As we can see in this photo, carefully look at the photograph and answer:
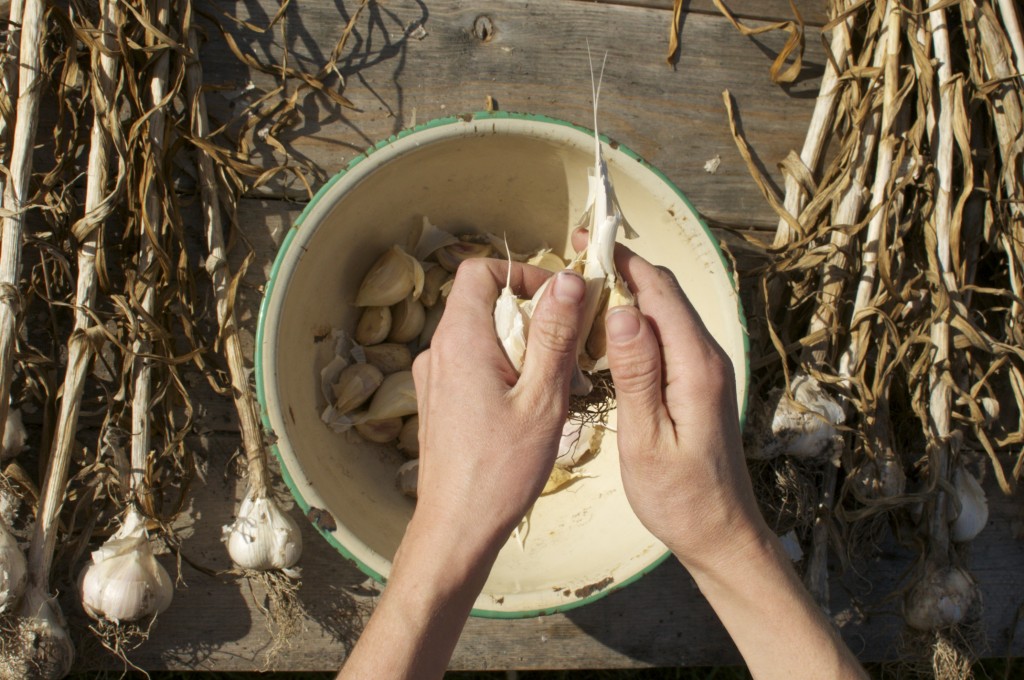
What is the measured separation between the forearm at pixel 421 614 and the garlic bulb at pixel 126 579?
0.33 metres

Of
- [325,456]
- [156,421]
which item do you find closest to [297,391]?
[325,456]

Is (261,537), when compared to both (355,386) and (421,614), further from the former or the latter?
(421,614)

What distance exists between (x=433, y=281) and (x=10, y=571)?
51cm

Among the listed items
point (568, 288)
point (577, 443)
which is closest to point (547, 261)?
point (577, 443)

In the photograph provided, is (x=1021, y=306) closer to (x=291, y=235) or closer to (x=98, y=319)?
(x=291, y=235)

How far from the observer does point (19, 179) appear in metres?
0.83

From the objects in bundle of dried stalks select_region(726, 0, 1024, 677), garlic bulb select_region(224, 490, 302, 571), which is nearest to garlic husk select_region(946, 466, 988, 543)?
bundle of dried stalks select_region(726, 0, 1024, 677)

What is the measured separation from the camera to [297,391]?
0.82m

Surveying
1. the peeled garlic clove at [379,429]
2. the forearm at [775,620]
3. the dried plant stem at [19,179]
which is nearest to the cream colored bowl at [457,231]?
the peeled garlic clove at [379,429]

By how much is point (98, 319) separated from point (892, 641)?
96cm

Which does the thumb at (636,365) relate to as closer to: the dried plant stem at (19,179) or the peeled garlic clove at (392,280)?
the peeled garlic clove at (392,280)

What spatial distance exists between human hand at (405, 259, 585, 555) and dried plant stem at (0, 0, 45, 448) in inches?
18.5

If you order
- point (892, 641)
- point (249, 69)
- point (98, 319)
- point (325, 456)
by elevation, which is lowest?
point (892, 641)

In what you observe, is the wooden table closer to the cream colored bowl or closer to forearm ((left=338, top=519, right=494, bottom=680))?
the cream colored bowl
